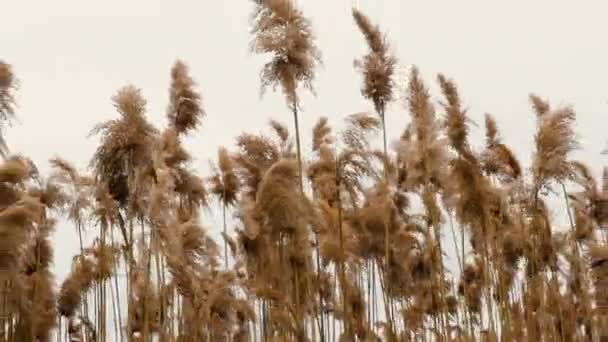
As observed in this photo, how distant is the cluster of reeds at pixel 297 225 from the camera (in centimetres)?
857

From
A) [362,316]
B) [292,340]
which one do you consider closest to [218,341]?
[292,340]

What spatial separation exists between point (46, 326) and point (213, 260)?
2083 millimetres

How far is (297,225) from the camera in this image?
28.0ft

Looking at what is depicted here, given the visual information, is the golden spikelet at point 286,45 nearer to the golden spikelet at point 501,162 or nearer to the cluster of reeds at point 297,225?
the cluster of reeds at point 297,225

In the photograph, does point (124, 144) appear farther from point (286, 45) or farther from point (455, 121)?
point (455, 121)

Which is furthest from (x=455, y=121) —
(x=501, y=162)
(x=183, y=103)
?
(x=183, y=103)

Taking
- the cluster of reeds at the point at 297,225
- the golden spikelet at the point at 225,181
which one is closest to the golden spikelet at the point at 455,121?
the cluster of reeds at the point at 297,225

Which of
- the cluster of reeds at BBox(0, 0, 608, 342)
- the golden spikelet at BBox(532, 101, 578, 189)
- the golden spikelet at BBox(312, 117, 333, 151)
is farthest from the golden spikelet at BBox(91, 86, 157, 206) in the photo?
the golden spikelet at BBox(532, 101, 578, 189)

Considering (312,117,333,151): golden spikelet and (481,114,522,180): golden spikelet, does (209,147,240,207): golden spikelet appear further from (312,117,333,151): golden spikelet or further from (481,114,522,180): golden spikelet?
(481,114,522,180): golden spikelet

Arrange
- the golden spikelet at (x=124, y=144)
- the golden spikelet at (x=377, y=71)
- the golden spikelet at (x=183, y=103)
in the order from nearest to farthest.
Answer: the golden spikelet at (x=124, y=144) < the golden spikelet at (x=377, y=71) < the golden spikelet at (x=183, y=103)

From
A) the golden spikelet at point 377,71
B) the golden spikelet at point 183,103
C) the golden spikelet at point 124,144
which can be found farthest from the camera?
the golden spikelet at point 183,103

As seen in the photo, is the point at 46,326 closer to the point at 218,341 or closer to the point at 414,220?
→ the point at 218,341

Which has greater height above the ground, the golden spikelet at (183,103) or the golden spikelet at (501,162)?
the golden spikelet at (183,103)

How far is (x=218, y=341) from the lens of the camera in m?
10.4
